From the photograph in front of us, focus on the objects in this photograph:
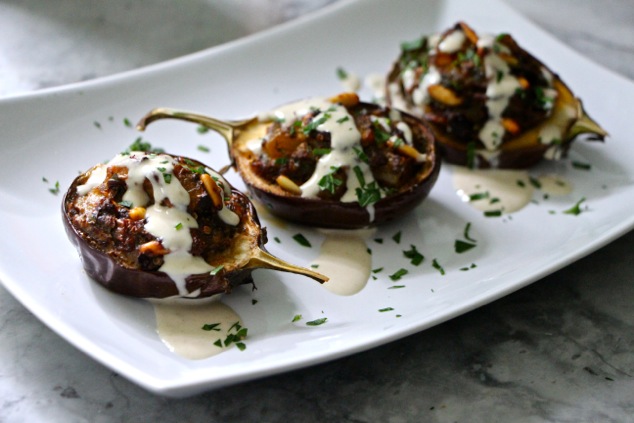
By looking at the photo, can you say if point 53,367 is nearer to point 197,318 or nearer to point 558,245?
point 197,318

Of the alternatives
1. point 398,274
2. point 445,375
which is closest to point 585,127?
point 398,274

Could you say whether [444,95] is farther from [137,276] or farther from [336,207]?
[137,276]

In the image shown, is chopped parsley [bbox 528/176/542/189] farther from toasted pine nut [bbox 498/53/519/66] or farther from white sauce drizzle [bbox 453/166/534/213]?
toasted pine nut [bbox 498/53/519/66]

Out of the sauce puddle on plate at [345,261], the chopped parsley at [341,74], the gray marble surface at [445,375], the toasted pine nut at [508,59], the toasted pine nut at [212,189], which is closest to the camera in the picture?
the gray marble surface at [445,375]

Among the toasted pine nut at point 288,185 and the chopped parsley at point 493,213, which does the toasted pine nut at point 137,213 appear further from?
the chopped parsley at point 493,213

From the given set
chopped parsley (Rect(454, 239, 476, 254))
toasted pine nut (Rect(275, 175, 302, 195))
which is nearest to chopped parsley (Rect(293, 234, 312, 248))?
toasted pine nut (Rect(275, 175, 302, 195))

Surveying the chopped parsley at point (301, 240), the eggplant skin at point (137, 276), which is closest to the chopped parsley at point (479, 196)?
the chopped parsley at point (301, 240)

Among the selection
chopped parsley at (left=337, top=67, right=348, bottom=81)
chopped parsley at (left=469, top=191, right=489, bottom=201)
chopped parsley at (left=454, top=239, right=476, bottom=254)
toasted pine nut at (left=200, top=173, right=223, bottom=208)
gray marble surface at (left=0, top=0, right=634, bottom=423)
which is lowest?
gray marble surface at (left=0, top=0, right=634, bottom=423)

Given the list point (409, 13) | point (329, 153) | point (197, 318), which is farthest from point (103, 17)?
point (197, 318)
